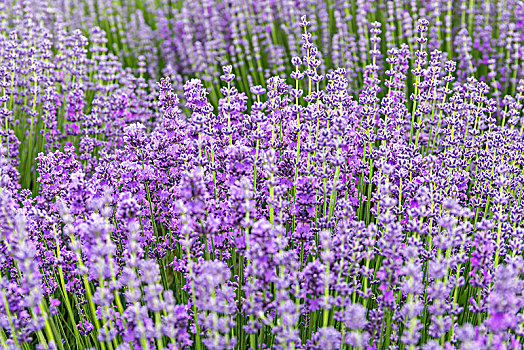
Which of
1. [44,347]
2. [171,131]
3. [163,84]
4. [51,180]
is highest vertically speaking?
[163,84]

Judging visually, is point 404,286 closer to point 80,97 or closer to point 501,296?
point 501,296

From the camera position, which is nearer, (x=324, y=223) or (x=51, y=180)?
(x=324, y=223)

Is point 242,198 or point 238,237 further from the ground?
point 242,198

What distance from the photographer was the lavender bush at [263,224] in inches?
83.3

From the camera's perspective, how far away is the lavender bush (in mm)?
2115

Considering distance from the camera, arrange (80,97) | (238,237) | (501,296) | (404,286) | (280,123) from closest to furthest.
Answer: (501,296) → (404,286) → (238,237) → (280,123) → (80,97)

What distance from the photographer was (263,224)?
2.03 metres

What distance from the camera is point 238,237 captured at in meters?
2.63

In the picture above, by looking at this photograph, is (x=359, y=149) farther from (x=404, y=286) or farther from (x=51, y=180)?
(x=51, y=180)

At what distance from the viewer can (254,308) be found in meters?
2.12

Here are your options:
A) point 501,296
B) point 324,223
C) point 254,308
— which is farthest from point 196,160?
point 501,296

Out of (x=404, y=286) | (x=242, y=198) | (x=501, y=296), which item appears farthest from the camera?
(x=242, y=198)

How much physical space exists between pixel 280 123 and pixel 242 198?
82 cm

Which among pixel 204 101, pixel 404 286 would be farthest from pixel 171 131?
pixel 404 286
